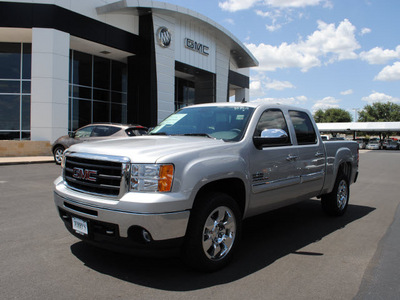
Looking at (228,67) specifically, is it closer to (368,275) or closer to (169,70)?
(169,70)

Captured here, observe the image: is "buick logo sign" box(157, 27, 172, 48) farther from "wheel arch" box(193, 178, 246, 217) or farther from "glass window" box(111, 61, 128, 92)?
"wheel arch" box(193, 178, 246, 217)

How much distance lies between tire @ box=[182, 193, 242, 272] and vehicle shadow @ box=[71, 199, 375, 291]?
16 centimetres

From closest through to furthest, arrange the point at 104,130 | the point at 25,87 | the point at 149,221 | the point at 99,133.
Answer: the point at 149,221 < the point at 104,130 < the point at 99,133 < the point at 25,87

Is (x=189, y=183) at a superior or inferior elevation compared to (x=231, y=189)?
superior

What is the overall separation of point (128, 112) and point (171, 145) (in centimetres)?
2151

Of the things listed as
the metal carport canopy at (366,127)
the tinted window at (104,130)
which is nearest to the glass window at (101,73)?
the tinted window at (104,130)

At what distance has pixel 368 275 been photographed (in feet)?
12.2

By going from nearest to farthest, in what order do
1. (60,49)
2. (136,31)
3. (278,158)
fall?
1. (278,158)
2. (60,49)
3. (136,31)

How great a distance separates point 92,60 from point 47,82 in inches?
233

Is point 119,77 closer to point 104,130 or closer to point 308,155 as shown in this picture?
point 104,130

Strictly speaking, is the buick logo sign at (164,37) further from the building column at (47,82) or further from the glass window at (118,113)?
the building column at (47,82)

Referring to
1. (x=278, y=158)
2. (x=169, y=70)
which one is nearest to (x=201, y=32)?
(x=169, y=70)

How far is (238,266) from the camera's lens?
12.7ft

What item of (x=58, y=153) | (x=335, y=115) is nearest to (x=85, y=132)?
(x=58, y=153)
